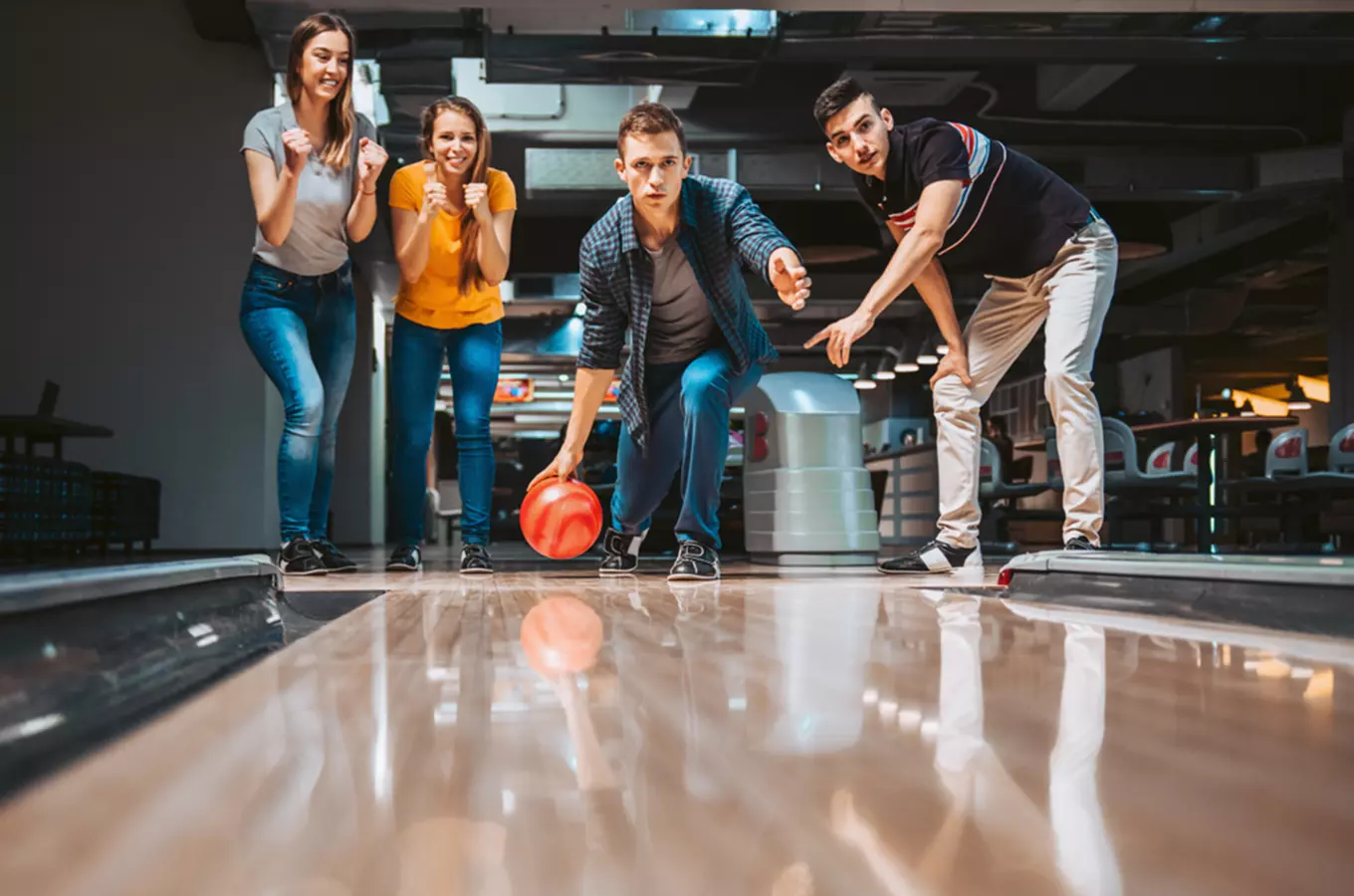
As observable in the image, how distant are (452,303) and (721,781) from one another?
2.83 metres

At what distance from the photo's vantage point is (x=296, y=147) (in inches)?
108

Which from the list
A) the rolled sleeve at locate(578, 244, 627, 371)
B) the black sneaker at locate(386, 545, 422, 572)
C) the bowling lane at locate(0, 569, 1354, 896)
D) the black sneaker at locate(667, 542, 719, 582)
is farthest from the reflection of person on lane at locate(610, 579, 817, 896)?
the black sneaker at locate(386, 545, 422, 572)

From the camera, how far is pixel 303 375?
293 centimetres

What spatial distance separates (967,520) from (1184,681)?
238cm

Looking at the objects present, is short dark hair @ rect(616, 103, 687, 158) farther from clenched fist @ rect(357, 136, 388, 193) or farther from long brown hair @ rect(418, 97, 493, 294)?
clenched fist @ rect(357, 136, 388, 193)

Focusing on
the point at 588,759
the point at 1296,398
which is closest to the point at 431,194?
the point at 588,759

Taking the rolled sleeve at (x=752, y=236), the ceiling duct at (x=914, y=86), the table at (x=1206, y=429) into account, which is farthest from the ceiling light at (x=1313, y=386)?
the rolled sleeve at (x=752, y=236)

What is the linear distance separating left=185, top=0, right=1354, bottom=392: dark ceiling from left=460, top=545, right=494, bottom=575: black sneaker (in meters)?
3.18

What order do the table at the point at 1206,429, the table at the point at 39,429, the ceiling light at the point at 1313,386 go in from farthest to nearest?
the ceiling light at the point at 1313,386, the table at the point at 1206,429, the table at the point at 39,429

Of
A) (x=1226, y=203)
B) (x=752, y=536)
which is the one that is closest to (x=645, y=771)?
(x=752, y=536)

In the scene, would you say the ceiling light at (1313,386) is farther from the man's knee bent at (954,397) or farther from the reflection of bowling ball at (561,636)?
the reflection of bowling ball at (561,636)

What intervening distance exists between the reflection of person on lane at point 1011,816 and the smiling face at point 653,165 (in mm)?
2082

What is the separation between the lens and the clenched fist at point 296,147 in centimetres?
274

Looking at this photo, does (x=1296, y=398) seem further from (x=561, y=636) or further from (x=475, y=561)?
(x=561, y=636)
